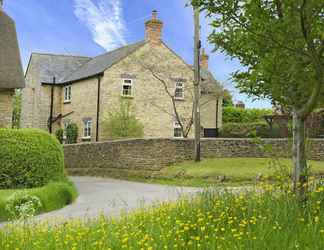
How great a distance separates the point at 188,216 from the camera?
22.8 ft

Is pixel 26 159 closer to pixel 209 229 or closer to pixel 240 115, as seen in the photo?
pixel 209 229

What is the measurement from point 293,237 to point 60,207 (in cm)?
850

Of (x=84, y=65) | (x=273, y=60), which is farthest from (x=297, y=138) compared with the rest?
(x=84, y=65)

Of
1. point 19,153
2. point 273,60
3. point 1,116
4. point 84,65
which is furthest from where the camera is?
point 84,65

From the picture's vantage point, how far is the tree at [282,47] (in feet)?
21.0

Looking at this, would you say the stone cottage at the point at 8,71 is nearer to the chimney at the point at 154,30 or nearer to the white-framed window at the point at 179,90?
the chimney at the point at 154,30

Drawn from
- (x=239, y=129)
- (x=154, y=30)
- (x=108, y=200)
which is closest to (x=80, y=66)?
(x=154, y=30)

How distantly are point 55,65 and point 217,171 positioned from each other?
25.6m

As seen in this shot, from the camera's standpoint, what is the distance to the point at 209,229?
6.20 m

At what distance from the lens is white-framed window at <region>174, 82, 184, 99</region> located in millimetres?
A: 36000

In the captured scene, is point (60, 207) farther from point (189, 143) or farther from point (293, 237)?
point (189, 143)

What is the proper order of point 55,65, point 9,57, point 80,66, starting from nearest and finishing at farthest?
point 9,57 → point 55,65 → point 80,66

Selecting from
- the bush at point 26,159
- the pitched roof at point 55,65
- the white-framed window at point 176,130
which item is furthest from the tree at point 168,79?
the bush at point 26,159

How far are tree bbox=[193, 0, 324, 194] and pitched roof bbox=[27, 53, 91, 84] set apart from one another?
33.1 metres
